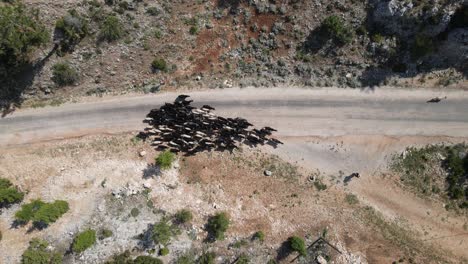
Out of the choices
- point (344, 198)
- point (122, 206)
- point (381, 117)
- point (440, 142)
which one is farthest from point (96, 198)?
point (440, 142)

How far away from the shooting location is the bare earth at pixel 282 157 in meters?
53.7

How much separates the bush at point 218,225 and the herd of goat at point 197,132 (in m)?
8.92

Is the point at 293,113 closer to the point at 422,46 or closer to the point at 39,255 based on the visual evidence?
the point at 422,46

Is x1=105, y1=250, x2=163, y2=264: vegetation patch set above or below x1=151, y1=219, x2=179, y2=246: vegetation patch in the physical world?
below

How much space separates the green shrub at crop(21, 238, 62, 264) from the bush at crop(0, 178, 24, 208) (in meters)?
5.66

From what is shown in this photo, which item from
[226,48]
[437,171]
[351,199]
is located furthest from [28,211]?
[437,171]

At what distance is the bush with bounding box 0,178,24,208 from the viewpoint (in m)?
52.4

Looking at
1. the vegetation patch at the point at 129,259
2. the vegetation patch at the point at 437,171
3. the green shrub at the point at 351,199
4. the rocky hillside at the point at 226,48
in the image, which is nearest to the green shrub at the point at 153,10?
the rocky hillside at the point at 226,48

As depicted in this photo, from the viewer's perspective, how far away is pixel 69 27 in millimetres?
54562

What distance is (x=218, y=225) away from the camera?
52.4 metres

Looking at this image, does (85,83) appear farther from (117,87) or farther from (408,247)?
(408,247)

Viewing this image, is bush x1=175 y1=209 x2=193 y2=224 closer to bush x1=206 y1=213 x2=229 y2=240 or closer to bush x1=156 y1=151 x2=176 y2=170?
bush x1=206 y1=213 x2=229 y2=240

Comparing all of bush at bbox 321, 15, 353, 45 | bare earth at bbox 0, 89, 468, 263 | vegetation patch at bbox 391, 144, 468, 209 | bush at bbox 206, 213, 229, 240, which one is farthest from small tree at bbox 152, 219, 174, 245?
bush at bbox 321, 15, 353, 45

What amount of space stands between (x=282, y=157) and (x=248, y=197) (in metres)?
6.88
